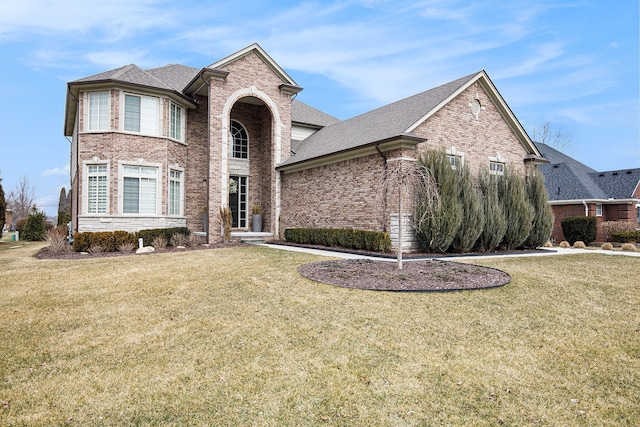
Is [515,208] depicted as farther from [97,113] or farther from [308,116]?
[97,113]

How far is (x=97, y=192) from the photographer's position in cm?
1524

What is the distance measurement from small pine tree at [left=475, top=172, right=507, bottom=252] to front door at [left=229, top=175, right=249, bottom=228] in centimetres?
1139

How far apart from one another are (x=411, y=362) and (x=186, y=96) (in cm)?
1643

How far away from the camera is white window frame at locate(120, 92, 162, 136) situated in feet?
50.5

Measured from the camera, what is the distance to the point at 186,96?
1686cm

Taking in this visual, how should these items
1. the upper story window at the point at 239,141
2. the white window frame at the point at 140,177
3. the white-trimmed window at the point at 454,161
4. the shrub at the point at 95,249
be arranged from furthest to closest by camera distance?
the upper story window at the point at 239,141
the white window frame at the point at 140,177
the shrub at the point at 95,249
the white-trimmed window at the point at 454,161

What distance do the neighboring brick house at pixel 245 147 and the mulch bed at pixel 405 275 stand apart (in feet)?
11.6

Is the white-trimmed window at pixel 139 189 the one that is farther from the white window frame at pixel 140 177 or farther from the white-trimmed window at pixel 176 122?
the white-trimmed window at pixel 176 122

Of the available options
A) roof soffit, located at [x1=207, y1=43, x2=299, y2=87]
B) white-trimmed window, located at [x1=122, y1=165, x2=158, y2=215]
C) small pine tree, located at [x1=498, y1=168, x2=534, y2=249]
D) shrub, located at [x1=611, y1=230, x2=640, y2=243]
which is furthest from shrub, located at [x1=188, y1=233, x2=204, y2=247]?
shrub, located at [x1=611, y1=230, x2=640, y2=243]

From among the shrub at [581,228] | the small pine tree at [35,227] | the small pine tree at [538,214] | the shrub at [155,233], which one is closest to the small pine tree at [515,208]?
the small pine tree at [538,214]

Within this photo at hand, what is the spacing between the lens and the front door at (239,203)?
1877cm

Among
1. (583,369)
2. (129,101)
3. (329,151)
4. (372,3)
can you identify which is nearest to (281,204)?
(329,151)

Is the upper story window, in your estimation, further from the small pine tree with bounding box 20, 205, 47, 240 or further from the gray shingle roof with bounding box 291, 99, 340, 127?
the small pine tree with bounding box 20, 205, 47, 240

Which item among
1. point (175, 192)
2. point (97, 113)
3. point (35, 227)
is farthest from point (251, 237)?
point (35, 227)
